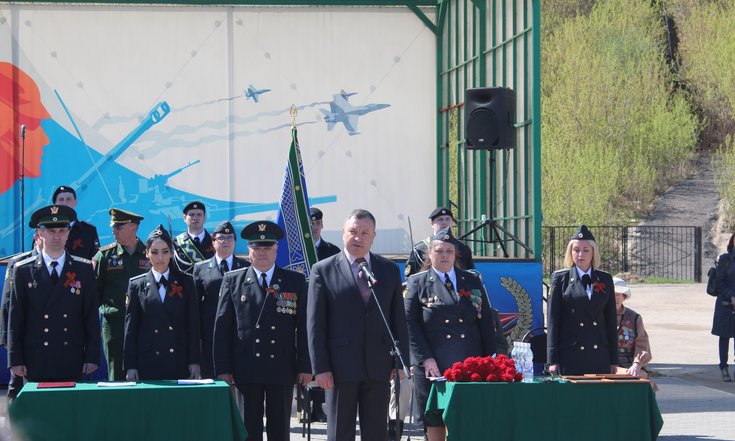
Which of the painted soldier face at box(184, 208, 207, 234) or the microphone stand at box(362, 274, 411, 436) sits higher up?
the painted soldier face at box(184, 208, 207, 234)

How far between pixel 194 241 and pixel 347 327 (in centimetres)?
383

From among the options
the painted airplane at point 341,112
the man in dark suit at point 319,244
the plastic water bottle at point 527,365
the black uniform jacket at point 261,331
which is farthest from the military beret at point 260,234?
the painted airplane at point 341,112

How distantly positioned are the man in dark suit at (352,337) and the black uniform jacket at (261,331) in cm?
54

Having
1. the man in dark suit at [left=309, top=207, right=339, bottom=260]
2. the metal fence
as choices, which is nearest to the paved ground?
the man in dark suit at [left=309, top=207, right=339, bottom=260]

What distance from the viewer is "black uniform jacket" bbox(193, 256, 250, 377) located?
7766mm

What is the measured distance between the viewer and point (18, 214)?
14.6 metres

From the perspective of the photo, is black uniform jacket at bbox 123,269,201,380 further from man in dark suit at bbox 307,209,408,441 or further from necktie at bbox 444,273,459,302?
necktie at bbox 444,273,459,302

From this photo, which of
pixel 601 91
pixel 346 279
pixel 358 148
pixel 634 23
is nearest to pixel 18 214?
pixel 358 148

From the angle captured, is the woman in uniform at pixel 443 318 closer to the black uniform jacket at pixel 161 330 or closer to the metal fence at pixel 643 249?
the black uniform jacket at pixel 161 330

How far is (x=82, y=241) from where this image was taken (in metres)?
9.18

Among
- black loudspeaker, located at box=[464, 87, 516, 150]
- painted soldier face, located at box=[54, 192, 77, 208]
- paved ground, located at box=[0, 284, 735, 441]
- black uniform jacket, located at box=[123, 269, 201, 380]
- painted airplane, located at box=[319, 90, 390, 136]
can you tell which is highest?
painted airplane, located at box=[319, 90, 390, 136]

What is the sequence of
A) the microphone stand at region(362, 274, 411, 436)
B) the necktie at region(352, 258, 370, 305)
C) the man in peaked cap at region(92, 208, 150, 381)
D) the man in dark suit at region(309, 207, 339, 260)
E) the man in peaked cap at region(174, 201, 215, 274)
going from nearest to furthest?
the microphone stand at region(362, 274, 411, 436) < the necktie at region(352, 258, 370, 305) < the man in peaked cap at region(92, 208, 150, 381) < the man in peaked cap at region(174, 201, 215, 274) < the man in dark suit at region(309, 207, 339, 260)

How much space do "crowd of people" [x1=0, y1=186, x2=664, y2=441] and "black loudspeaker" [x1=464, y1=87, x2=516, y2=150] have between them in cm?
446

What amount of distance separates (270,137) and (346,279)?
917 centimetres
